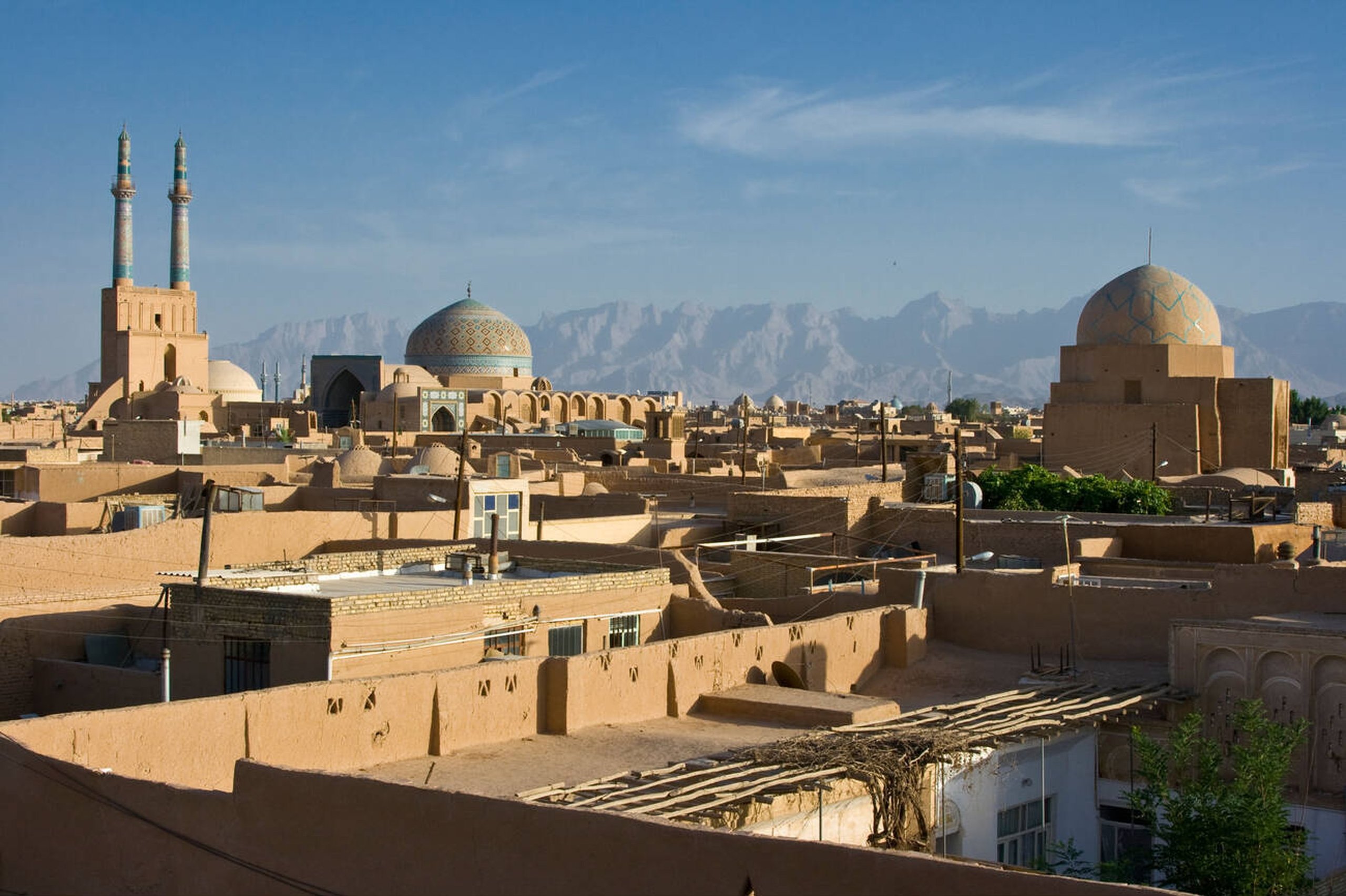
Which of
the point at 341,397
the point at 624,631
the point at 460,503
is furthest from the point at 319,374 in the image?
the point at 624,631

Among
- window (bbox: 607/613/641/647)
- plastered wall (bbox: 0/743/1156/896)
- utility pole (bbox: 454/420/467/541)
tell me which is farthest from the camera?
utility pole (bbox: 454/420/467/541)

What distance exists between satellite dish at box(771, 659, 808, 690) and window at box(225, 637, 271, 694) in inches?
134

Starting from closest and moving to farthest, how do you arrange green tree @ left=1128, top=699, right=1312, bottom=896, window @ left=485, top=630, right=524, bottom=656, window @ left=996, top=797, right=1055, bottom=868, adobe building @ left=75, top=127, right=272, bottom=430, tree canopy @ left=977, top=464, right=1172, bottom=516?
green tree @ left=1128, top=699, right=1312, bottom=896
window @ left=996, top=797, right=1055, bottom=868
window @ left=485, top=630, right=524, bottom=656
tree canopy @ left=977, top=464, right=1172, bottom=516
adobe building @ left=75, top=127, right=272, bottom=430

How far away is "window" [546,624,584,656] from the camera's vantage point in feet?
40.0

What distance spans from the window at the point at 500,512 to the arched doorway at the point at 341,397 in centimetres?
4015

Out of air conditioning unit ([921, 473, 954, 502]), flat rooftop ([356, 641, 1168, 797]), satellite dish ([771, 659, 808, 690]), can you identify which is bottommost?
flat rooftop ([356, 641, 1168, 797])

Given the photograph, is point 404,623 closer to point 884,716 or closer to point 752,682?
point 752,682

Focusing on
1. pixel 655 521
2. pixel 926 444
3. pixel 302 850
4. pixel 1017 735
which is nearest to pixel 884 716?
pixel 1017 735

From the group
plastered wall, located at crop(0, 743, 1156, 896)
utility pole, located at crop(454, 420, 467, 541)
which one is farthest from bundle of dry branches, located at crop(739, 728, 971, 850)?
utility pole, located at crop(454, 420, 467, 541)

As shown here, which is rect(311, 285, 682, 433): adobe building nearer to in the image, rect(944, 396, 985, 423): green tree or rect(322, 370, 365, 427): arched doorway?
rect(322, 370, 365, 427): arched doorway

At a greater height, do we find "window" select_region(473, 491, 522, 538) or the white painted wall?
"window" select_region(473, 491, 522, 538)

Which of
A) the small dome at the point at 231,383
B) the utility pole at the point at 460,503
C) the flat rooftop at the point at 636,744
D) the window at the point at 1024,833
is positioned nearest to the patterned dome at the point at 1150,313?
the utility pole at the point at 460,503

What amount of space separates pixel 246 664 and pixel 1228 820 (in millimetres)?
6271

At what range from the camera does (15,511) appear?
55.3 ft
